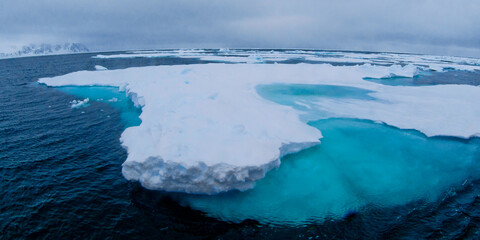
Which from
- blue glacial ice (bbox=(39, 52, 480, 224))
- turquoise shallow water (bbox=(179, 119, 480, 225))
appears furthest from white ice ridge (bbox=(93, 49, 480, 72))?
turquoise shallow water (bbox=(179, 119, 480, 225))

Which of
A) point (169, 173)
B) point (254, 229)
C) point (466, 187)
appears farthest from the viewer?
point (466, 187)

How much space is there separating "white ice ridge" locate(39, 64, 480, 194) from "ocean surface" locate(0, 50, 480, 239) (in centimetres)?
56

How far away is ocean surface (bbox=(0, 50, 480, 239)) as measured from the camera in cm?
563

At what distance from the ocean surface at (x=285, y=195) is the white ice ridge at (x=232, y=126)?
557 mm

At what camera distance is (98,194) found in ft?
22.6

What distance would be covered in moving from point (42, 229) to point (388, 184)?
9070mm

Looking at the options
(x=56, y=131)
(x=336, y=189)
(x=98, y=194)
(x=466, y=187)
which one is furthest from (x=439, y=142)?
(x=56, y=131)

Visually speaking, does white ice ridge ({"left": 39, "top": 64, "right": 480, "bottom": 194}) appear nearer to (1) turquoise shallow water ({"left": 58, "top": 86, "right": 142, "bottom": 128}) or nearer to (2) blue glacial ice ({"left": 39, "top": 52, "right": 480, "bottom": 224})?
(2) blue glacial ice ({"left": 39, "top": 52, "right": 480, "bottom": 224})

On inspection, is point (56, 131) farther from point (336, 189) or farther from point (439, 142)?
point (439, 142)

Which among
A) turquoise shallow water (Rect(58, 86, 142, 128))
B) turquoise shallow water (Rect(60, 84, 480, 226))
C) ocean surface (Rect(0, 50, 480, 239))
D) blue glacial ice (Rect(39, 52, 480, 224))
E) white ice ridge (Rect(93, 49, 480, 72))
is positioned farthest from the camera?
white ice ridge (Rect(93, 49, 480, 72))

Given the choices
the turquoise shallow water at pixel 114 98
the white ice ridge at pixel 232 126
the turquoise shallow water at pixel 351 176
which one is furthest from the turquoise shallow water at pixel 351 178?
the turquoise shallow water at pixel 114 98

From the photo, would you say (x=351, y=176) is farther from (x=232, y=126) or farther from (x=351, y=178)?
(x=232, y=126)

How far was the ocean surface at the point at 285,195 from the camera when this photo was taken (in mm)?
5629

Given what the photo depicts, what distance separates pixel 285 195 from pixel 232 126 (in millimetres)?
2859
